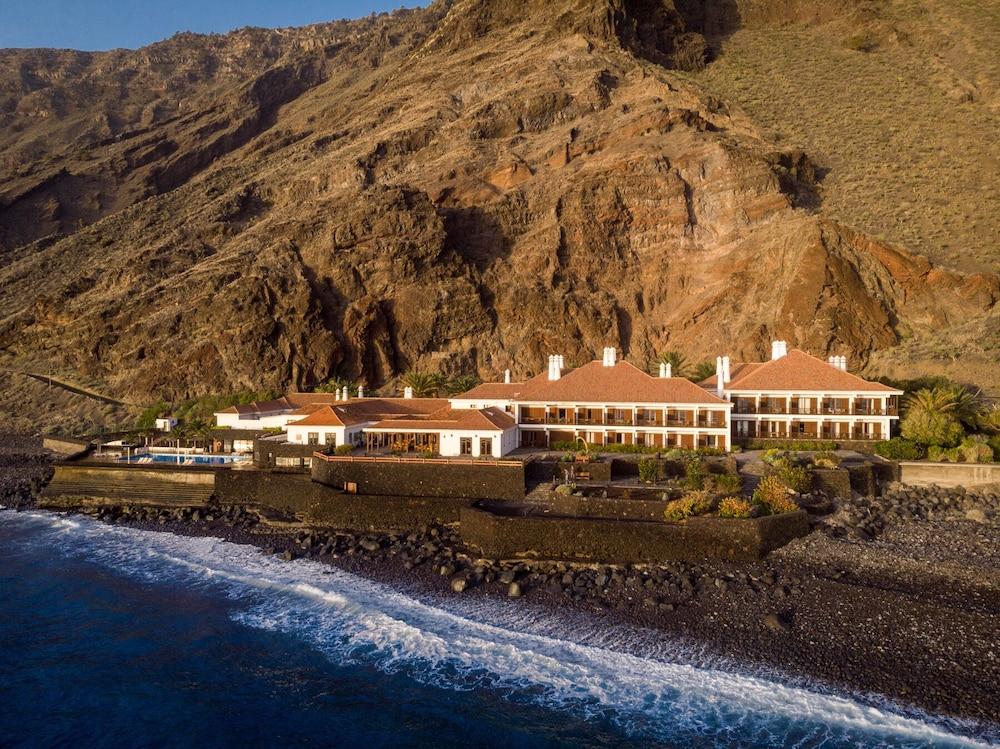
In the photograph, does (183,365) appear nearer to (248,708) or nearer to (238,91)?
(248,708)

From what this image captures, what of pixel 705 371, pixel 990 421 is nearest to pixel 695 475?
pixel 990 421

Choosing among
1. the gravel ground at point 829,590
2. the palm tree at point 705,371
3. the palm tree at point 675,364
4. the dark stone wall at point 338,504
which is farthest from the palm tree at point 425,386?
the gravel ground at point 829,590

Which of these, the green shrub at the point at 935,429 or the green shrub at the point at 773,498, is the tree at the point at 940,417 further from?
the green shrub at the point at 773,498

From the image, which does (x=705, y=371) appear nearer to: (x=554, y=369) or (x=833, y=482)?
(x=554, y=369)

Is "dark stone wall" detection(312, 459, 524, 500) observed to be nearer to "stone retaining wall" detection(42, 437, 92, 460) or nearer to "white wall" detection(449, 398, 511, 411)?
"white wall" detection(449, 398, 511, 411)

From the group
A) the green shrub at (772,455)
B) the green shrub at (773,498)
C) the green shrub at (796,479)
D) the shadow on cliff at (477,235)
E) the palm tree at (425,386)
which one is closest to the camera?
the green shrub at (773,498)
